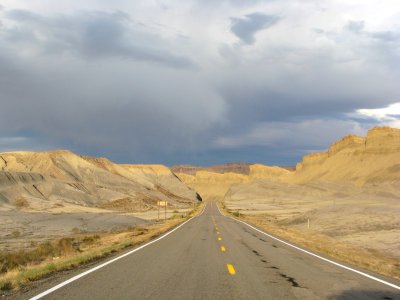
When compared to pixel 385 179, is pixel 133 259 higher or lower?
lower

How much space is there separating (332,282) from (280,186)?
17736cm

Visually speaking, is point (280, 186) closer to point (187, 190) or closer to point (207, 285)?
point (187, 190)

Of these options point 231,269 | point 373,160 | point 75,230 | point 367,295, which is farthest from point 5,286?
point 373,160

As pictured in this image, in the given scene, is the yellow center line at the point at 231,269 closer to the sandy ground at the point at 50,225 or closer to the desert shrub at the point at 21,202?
the sandy ground at the point at 50,225

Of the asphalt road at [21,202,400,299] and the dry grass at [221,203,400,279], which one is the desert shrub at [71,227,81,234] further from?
the asphalt road at [21,202,400,299]

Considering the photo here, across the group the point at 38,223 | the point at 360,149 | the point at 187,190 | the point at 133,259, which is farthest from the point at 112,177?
the point at 133,259

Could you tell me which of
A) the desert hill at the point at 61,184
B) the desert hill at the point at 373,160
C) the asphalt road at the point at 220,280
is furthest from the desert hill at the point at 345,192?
the asphalt road at the point at 220,280

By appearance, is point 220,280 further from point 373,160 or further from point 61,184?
point 373,160

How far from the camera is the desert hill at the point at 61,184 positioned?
79.1m

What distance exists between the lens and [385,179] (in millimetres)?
146375

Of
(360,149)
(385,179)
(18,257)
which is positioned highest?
(360,149)

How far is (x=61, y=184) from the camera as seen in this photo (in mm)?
96062

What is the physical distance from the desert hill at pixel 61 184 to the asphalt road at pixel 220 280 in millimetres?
58765

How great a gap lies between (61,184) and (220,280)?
8982 cm
